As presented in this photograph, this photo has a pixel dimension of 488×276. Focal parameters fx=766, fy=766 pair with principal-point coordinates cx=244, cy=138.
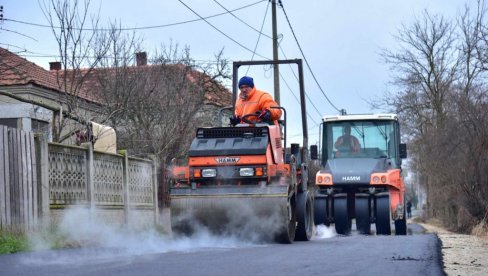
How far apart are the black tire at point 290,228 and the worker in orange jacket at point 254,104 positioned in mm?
1546

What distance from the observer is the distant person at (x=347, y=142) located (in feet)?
62.6

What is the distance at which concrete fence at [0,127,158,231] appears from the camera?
39.8 ft

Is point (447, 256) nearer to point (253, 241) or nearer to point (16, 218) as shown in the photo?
point (253, 241)

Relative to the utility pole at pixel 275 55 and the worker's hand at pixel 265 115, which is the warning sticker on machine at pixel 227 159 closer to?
the worker's hand at pixel 265 115

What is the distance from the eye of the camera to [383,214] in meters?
17.9

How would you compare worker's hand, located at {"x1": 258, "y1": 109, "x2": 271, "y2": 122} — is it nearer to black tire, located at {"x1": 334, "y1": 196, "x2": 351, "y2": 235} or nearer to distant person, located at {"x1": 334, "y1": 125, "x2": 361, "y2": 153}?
black tire, located at {"x1": 334, "y1": 196, "x2": 351, "y2": 235}

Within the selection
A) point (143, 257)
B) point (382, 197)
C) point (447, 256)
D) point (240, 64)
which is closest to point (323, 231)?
point (382, 197)

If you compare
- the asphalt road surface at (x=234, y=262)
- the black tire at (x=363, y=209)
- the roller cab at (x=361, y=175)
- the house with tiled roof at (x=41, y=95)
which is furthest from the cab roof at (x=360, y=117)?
the asphalt road surface at (x=234, y=262)

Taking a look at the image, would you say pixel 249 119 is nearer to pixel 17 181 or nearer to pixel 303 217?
pixel 303 217

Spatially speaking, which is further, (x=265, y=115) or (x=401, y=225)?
(x=401, y=225)

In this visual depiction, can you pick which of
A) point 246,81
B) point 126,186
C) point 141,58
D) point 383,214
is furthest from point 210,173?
point 141,58

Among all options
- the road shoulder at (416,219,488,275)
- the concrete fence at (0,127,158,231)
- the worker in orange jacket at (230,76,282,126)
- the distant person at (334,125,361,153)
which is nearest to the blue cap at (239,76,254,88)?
the worker in orange jacket at (230,76,282,126)

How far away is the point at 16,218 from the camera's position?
12078mm

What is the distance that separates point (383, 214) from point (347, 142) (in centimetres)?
220
